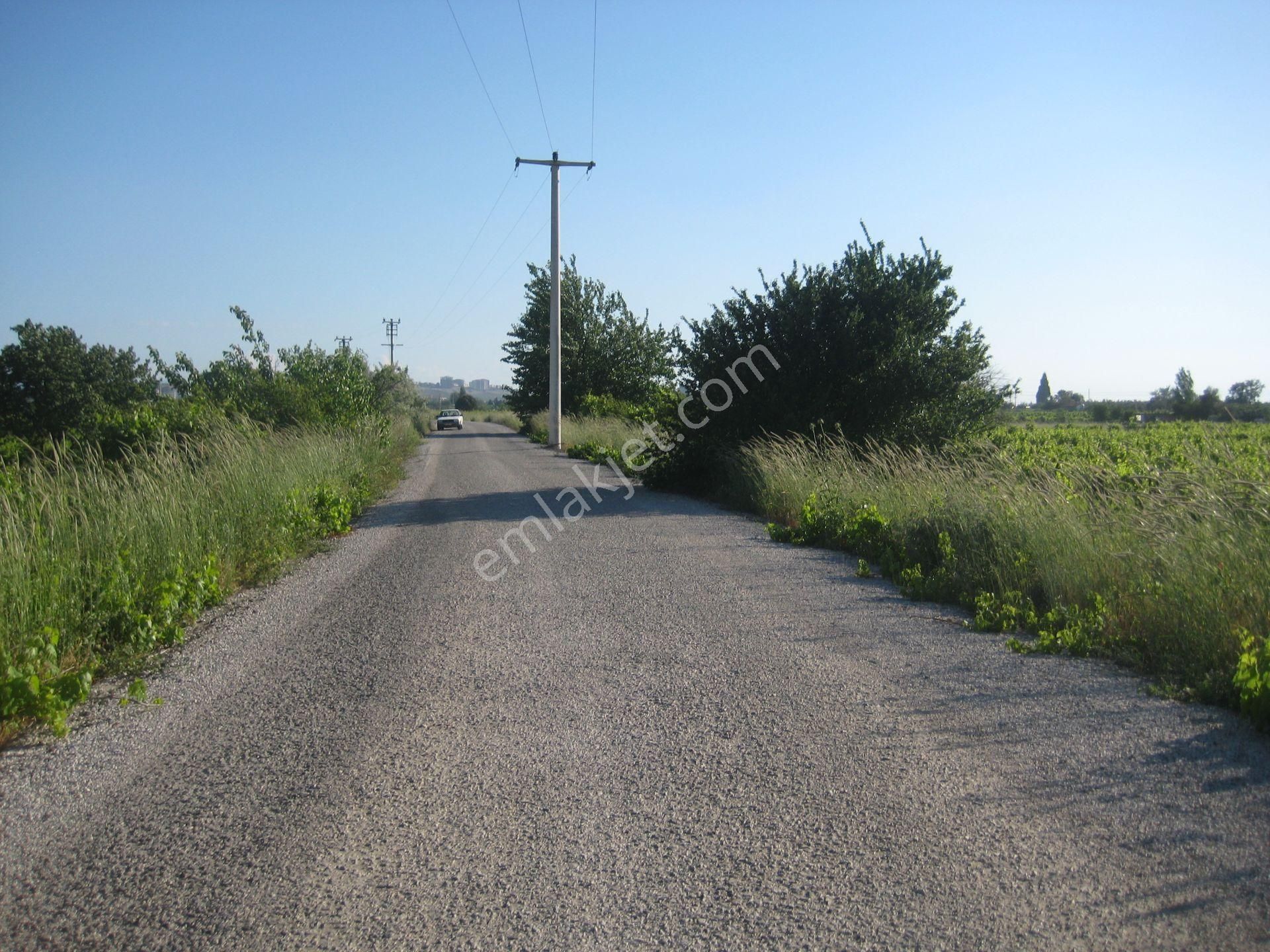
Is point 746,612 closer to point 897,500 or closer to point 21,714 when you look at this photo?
point 897,500

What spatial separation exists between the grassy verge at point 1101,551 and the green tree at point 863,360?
4327 mm

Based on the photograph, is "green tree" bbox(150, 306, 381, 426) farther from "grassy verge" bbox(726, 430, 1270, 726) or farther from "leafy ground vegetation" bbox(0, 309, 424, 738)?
"grassy verge" bbox(726, 430, 1270, 726)

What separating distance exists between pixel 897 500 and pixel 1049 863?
7.30m

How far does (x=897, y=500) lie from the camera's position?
10.0 metres

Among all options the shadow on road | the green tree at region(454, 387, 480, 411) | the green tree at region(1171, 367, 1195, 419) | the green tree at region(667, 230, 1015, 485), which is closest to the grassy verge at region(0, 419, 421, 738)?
the shadow on road

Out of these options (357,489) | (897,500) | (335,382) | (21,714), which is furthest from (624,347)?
(21,714)

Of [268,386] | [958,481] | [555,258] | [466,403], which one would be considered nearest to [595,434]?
[555,258]

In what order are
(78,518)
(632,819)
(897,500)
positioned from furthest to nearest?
(897,500), (78,518), (632,819)

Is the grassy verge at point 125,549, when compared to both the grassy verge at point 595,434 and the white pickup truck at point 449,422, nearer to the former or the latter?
the grassy verge at point 595,434

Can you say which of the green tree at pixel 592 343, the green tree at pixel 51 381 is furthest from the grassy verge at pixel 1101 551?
the green tree at pixel 51 381

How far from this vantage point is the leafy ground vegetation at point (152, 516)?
17.0 feet

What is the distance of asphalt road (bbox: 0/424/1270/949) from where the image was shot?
2.77 meters

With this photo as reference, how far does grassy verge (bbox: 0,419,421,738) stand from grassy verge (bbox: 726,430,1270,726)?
19.4 ft

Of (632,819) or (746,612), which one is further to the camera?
(746,612)
